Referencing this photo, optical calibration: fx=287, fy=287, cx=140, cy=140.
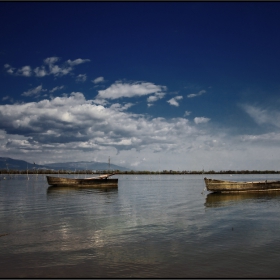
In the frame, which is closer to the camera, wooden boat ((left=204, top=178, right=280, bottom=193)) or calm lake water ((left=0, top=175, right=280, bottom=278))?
calm lake water ((left=0, top=175, right=280, bottom=278))

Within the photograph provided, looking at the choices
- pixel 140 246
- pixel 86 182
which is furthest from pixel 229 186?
pixel 140 246

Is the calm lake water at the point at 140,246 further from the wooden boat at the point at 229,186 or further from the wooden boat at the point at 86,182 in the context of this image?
the wooden boat at the point at 86,182

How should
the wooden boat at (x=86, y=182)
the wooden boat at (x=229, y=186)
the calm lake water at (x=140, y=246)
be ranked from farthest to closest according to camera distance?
1. the wooden boat at (x=86, y=182)
2. the wooden boat at (x=229, y=186)
3. the calm lake water at (x=140, y=246)

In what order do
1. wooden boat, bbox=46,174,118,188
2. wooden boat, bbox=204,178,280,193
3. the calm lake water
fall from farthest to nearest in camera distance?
wooden boat, bbox=46,174,118,188 → wooden boat, bbox=204,178,280,193 → the calm lake water

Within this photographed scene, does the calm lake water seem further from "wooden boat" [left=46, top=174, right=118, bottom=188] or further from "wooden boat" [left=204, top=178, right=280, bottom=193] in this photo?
"wooden boat" [left=46, top=174, right=118, bottom=188]

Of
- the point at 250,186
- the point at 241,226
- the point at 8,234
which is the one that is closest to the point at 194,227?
the point at 241,226

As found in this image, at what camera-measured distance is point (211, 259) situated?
10531mm

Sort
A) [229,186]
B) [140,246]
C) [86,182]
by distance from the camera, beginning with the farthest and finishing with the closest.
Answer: [86,182]
[229,186]
[140,246]

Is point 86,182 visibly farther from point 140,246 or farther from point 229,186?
point 140,246

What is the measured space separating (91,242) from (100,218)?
6.49 metres

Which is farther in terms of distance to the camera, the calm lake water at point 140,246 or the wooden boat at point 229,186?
the wooden boat at point 229,186

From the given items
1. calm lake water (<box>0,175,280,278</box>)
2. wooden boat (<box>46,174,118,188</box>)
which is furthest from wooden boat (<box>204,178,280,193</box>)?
wooden boat (<box>46,174,118,188</box>)

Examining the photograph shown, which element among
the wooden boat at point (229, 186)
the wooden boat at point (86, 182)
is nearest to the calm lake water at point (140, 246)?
the wooden boat at point (229, 186)

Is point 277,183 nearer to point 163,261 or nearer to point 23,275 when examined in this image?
point 163,261
